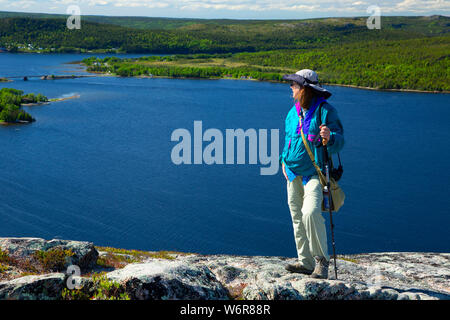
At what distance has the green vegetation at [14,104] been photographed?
72.9m

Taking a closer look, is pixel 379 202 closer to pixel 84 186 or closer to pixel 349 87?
pixel 84 186

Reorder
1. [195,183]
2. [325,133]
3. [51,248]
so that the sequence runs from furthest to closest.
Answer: [195,183] < [51,248] < [325,133]

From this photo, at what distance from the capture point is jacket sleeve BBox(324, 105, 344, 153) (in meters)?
6.19

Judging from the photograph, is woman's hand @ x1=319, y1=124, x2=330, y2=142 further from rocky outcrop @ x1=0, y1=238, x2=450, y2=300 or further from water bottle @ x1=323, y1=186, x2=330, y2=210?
rocky outcrop @ x1=0, y1=238, x2=450, y2=300

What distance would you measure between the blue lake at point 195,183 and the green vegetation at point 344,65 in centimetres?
3185

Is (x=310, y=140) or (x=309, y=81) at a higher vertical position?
(x=309, y=81)

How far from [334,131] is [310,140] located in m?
0.37

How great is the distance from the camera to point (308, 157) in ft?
21.3

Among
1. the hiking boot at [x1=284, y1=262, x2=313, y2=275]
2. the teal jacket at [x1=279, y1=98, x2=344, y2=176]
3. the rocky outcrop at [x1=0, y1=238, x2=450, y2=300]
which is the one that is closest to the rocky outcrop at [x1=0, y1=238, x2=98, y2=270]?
the rocky outcrop at [x1=0, y1=238, x2=450, y2=300]

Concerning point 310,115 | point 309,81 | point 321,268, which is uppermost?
point 309,81

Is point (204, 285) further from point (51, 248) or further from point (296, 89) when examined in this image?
point (51, 248)

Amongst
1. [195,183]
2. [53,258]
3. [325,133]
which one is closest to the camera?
[325,133]

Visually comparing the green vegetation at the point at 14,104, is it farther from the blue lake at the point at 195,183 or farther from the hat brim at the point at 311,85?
the hat brim at the point at 311,85

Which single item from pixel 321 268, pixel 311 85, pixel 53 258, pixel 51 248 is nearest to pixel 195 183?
pixel 51 248
